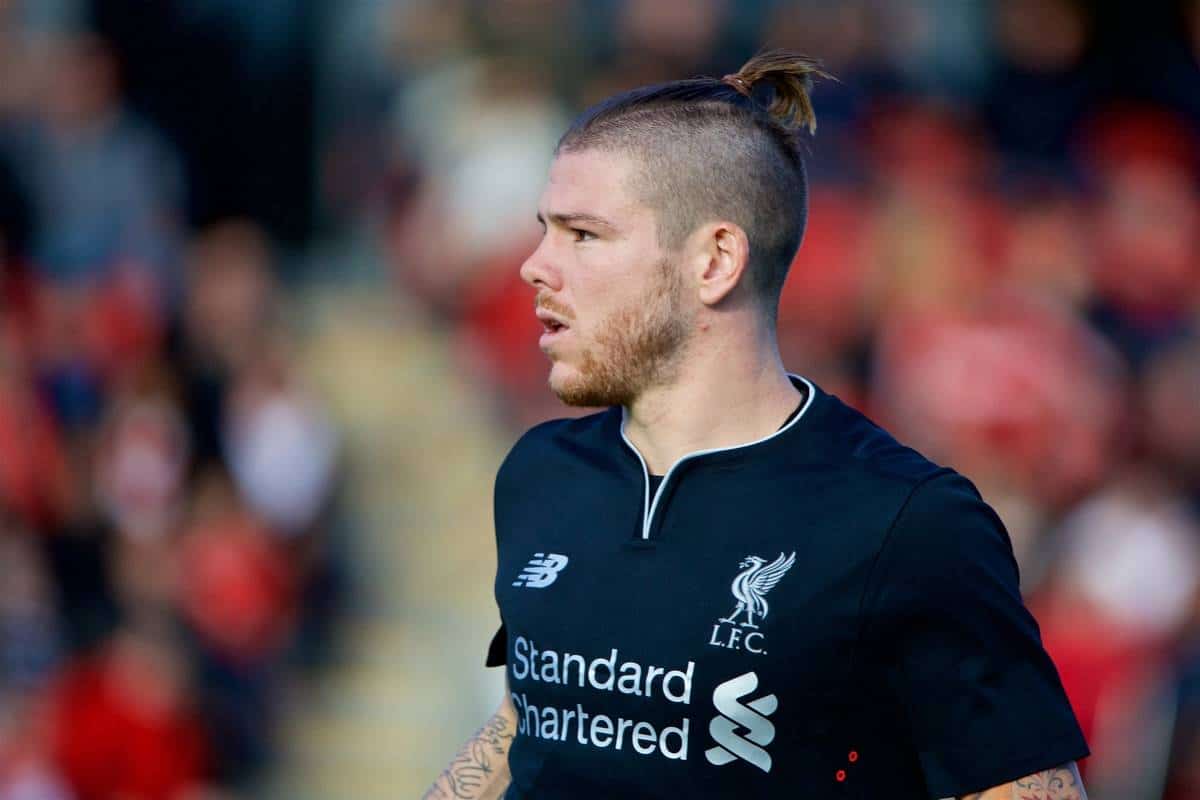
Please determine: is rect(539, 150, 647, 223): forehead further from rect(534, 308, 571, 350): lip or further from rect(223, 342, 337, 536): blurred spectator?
rect(223, 342, 337, 536): blurred spectator

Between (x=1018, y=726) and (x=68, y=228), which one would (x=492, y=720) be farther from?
(x=68, y=228)

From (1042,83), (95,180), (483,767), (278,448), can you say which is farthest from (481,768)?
(95,180)

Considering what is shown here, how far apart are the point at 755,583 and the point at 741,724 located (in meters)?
0.20

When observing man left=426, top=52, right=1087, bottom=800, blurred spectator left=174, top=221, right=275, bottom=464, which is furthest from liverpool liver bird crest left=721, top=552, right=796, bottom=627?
blurred spectator left=174, top=221, right=275, bottom=464

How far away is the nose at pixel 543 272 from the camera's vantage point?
2549 mm

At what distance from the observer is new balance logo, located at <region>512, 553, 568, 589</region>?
2.57m

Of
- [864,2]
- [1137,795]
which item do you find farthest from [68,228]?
[1137,795]

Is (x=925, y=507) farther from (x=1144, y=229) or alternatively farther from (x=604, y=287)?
(x=1144, y=229)

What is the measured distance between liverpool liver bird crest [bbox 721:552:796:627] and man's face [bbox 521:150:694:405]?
361 millimetres

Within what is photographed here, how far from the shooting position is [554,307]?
2.57 m

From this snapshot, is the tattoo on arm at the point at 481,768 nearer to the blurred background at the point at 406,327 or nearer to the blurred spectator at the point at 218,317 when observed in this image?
the blurred background at the point at 406,327

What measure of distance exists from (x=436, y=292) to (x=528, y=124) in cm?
81

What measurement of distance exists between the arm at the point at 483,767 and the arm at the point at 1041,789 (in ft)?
2.66

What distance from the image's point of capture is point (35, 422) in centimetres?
730
